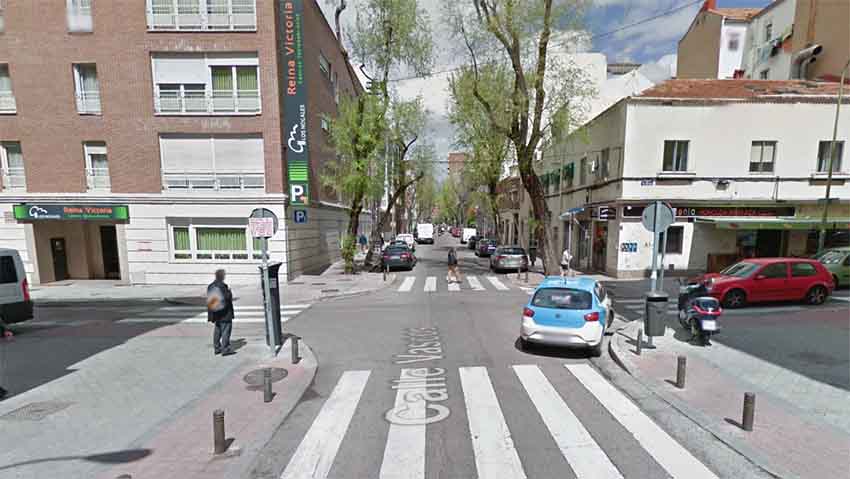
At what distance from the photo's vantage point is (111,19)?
1522 cm

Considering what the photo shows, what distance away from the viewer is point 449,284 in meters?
16.4

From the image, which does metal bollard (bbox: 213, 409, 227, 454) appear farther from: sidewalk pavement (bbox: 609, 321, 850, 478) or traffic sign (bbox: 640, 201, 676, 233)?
traffic sign (bbox: 640, 201, 676, 233)

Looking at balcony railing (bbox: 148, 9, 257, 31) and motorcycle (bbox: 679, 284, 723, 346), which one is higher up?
balcony railing (bbox: 148, 9, 257, 31)

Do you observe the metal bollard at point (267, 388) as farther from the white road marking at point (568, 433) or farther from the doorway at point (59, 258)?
the doorway at point (59, 258)

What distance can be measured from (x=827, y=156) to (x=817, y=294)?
8.96m

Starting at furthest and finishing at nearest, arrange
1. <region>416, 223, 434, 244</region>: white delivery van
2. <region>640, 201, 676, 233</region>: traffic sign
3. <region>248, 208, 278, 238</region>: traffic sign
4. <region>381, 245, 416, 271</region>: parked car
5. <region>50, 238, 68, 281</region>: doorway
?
<region>416, 223, 434, 244</region>: white delivery van < <region>381, 245, 416, 271</region>: parked car < <region>50, 238, 68, 281</region>: doorway < <region>640, 201, 676, 233</region>: traffic sign < <region>248, 208, 278, 238</region>: traffic sign

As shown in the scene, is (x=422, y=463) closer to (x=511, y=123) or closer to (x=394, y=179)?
(x=511, y=123)

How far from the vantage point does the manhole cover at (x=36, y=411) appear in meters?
5.12

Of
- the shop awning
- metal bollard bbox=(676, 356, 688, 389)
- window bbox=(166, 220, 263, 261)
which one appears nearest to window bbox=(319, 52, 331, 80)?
window bbox=(166, 220, 263, 261)

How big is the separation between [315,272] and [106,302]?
871 cm

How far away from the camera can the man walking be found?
738 centimetres

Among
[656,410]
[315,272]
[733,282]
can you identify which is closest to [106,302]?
[315,272]

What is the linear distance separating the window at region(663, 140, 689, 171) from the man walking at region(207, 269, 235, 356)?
18.0 metres

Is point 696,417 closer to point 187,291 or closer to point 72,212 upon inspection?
point 187,291
